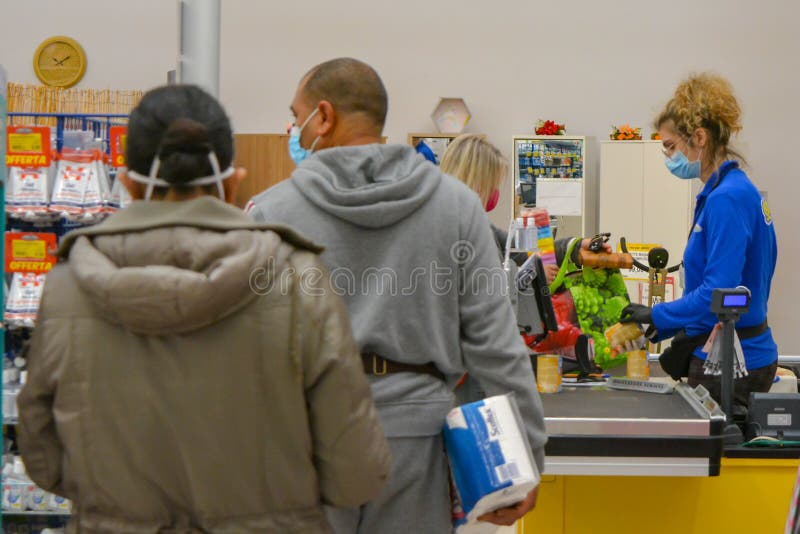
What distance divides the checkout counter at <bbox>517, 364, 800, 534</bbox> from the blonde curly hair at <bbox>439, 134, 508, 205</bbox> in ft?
2.50

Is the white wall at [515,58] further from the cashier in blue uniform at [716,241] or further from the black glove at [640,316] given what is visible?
the black glove at [640,316]

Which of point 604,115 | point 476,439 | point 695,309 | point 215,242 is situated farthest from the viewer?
point 604,115

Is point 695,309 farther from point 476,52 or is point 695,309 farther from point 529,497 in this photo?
point 476,52

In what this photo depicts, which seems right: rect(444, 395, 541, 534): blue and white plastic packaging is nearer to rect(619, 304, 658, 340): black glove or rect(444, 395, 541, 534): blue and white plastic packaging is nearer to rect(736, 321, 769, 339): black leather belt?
rect(619, 304, 658, 340): black glove

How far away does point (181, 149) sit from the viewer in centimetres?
136

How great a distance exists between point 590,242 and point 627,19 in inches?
236

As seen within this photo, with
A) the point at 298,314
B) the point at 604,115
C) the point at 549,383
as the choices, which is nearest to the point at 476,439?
the point at 298,314

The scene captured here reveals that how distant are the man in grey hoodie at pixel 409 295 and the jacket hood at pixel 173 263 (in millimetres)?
417

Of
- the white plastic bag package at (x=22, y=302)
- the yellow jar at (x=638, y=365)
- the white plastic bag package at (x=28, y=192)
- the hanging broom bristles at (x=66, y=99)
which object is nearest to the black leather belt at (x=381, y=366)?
the yellow jar at (x=638, y=365)

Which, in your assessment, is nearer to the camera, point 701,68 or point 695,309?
point 695,309

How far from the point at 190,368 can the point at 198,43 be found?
12.1 feet

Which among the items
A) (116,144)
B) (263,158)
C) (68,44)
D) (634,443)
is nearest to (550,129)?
(263,158)

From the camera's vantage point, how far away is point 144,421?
132 cm

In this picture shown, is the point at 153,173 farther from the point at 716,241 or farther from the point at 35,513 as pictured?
the point at 35,513
